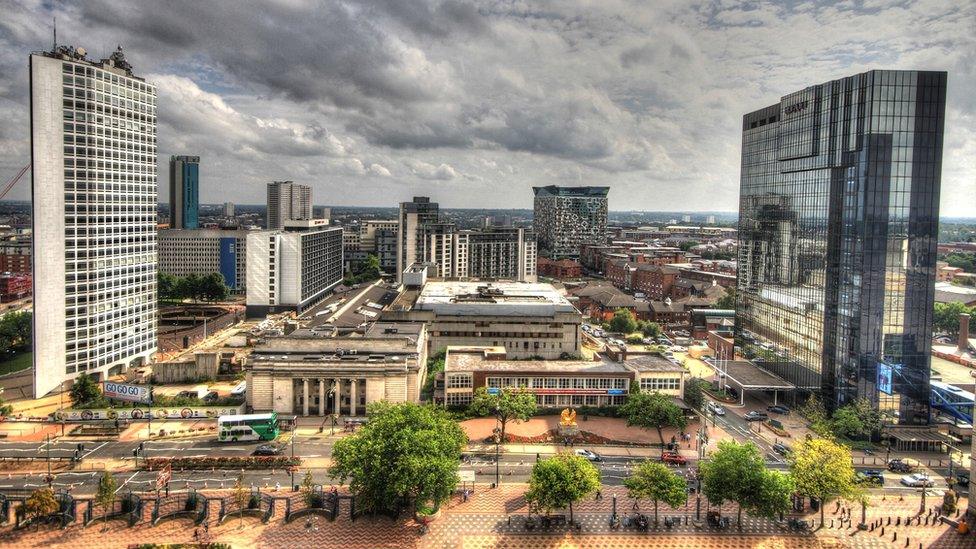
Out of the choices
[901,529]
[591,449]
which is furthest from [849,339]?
[591,449]

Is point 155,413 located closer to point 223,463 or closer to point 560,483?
point 223,463

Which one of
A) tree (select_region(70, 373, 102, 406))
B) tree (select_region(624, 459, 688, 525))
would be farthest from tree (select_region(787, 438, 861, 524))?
tree (select_region(70, 373, 102, 406))

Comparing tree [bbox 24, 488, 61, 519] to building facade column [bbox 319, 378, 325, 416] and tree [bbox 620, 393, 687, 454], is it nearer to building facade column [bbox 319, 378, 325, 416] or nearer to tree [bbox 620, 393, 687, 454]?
building facade column [bbox 319, 378, 325, 416]

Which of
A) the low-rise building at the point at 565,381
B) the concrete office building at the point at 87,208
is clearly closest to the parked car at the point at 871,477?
the low-rise building at the point at 565,381

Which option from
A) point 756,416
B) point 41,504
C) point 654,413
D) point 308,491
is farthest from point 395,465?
point 756,416

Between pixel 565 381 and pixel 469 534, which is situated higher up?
pixel 565 381
